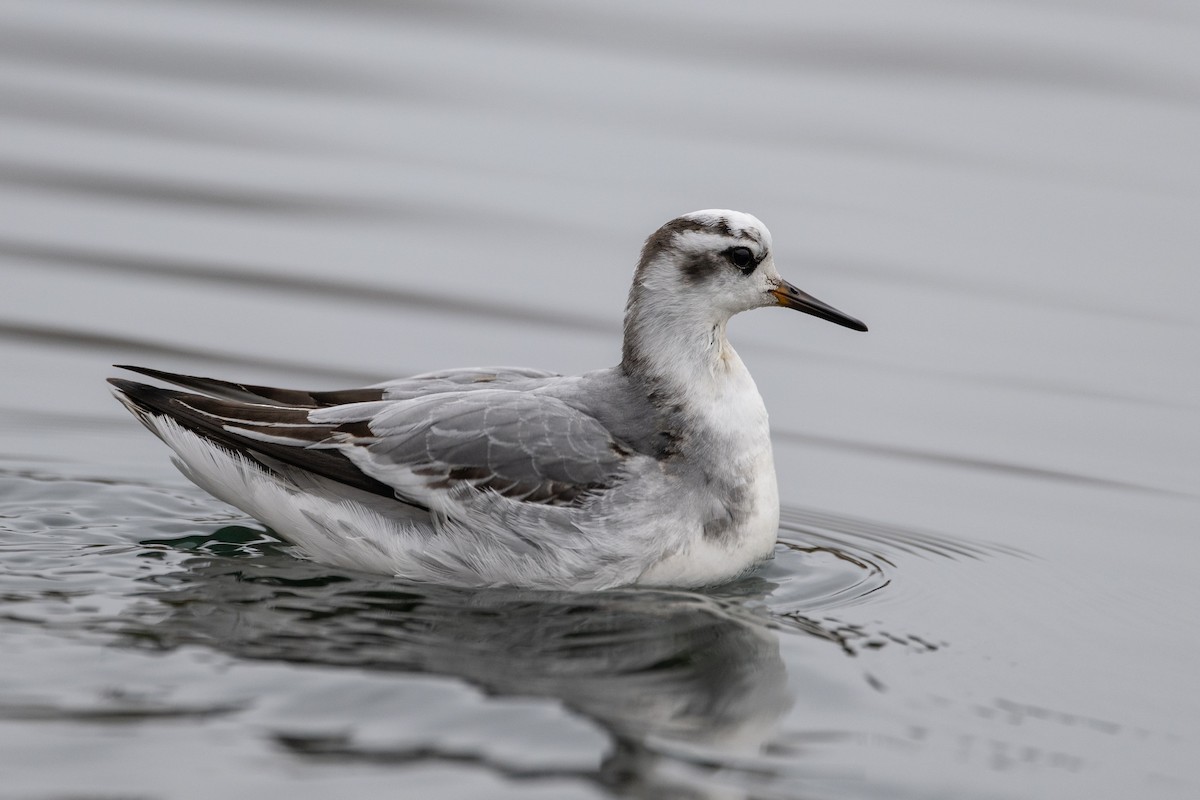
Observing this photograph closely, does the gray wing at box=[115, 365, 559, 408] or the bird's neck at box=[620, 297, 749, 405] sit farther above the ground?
the bird's neck at box=[620, 297, 749, 405]

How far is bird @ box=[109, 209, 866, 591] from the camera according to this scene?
7.56 meters

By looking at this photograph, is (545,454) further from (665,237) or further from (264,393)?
(264,393)

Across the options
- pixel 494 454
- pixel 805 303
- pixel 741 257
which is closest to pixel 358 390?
pixel 494 454

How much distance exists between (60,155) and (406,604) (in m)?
7.42

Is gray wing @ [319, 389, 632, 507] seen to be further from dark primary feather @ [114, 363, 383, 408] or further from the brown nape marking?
the brown nape marking

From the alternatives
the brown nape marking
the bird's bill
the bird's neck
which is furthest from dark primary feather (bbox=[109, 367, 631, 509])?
the bird's bill

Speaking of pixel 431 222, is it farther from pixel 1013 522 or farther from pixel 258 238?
pixel 1013 522

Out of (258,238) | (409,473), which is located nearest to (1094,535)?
(409,473)

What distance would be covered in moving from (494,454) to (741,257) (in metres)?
1.49

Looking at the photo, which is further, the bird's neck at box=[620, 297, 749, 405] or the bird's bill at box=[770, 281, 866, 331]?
the bird's bill at box=[770, 281, 866, 331]

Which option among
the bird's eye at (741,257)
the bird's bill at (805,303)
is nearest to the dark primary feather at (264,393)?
the bird's eye at (741,257)

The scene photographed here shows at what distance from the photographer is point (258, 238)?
12.3m

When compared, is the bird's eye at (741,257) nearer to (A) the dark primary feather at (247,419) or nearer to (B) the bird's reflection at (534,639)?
(B) the bird's reflection at (534,639)

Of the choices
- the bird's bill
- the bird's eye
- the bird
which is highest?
the bird's eye
